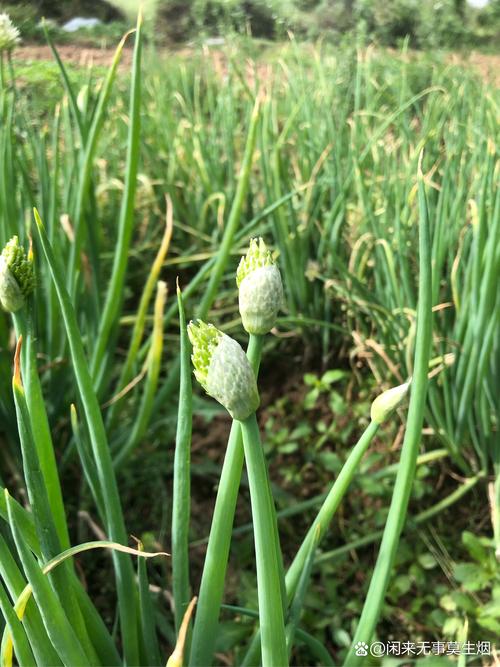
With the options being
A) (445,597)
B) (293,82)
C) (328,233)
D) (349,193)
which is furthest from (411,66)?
(445,597)

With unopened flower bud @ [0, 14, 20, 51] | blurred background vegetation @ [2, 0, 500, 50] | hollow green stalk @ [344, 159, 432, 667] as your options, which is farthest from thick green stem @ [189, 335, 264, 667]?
blurred background vegetation @ [2, 0, 500, 50]

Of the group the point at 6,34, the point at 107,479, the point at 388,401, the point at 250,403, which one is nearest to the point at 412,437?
the point at 388,401

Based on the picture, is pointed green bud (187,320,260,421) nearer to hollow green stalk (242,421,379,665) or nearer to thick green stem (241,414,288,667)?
thick green stem (241,414,288,667)

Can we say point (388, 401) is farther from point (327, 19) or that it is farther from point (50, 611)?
point (327, 19)

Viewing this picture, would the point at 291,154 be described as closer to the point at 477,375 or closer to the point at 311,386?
the point at 311,386

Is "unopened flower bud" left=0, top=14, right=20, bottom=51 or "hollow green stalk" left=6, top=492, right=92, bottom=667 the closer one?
"hollow green stalk" left=6, top=492, right=92, bottom=667
